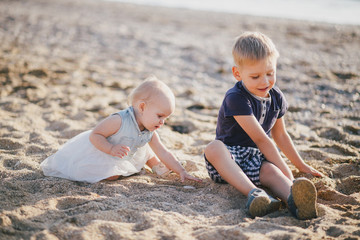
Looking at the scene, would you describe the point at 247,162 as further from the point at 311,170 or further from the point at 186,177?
the point at 311,170

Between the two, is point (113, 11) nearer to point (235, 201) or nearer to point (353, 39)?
point (353, 39)

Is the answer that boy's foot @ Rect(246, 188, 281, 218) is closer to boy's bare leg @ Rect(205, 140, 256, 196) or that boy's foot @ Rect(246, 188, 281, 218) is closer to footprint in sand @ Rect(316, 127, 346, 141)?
boy's bare leg @ Rect(205, 140, 256, 196)

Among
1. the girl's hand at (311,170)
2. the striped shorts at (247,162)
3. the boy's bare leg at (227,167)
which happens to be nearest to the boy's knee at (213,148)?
the boy's bare leg at (227,167)

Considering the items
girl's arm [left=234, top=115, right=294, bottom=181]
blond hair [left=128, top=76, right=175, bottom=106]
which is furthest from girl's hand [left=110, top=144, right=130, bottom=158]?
girl's arm [left=234, top=115, right=294, bottom=181]

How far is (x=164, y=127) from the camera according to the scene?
4035 mm

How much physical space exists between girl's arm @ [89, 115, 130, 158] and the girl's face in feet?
0.67

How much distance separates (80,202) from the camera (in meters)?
2.33

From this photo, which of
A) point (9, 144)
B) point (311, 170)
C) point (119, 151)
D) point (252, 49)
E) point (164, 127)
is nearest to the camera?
point (252, 49)

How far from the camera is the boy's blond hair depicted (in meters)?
2.45

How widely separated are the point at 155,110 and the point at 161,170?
623 millimetres

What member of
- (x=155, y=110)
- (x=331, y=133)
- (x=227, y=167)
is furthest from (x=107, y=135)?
(x=331, y=133)

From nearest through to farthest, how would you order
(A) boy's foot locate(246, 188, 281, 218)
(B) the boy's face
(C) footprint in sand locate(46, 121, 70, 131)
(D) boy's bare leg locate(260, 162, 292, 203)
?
(A) boy's foot locate(246, 188, 281, 218)
(D) boy's bare leg locate(260, 162, 292, 203)
(B) the boy's face
(C) footprint in sand locate(46, 121, 70, 131)

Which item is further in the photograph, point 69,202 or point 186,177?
point 186,177

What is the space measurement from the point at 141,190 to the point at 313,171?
4.62 ft
